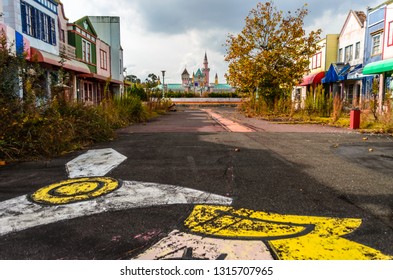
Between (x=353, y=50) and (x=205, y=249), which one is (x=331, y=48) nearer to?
(x=353, y=50)

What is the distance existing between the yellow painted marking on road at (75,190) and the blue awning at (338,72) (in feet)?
80.5

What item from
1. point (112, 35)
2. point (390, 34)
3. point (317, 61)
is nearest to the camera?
point (390, 34)

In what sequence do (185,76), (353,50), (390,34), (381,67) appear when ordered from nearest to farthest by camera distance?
(381,67) < (390,34) < (353,50) < (185,76)

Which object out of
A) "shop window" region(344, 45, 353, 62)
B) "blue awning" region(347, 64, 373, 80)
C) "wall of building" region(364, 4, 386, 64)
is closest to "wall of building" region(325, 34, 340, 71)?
"shop window" region(344, 45, 353, 62)

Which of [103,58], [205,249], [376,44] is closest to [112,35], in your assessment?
[103,58]

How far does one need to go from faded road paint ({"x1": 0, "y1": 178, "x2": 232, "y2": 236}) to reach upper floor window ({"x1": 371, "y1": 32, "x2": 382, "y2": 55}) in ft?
71.5

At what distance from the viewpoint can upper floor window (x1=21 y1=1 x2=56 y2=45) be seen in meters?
15.7

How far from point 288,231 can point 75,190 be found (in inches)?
102

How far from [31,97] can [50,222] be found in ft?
Answer: 15.2

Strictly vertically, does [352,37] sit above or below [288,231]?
above

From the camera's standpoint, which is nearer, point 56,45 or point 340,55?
point 56,45

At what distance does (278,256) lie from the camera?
2.20m

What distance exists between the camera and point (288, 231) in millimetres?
2617
